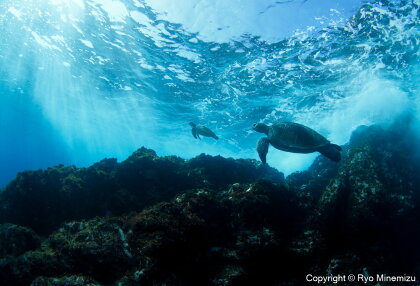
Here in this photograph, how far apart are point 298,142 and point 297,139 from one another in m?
0.10

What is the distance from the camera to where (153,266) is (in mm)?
3748

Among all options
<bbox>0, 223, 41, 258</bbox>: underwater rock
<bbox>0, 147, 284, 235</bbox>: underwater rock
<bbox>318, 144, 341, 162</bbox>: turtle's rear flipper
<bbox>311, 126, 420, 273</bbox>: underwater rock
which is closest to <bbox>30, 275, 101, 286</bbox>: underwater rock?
<bbox>0, 223, 41, 258</bbox>: underwater rock

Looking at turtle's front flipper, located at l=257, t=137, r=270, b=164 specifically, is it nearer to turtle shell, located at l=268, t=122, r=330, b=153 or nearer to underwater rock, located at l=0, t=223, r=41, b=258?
turtle shell, located at l=268, t=122, r=330, b=153

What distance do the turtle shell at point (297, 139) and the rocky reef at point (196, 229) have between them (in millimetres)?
1250

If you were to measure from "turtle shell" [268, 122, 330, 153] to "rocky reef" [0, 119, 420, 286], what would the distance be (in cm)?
125

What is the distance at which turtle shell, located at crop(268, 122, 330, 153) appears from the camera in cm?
632

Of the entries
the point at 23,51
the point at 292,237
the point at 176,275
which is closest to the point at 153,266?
the point at 176,275

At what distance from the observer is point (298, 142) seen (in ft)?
21.1

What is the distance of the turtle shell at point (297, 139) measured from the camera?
6.32 meters

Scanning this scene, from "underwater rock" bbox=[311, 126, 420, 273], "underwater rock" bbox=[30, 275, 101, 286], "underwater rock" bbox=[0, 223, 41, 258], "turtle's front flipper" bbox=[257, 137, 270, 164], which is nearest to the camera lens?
"underwater rock" bbox=[30, 275, 101, 286]

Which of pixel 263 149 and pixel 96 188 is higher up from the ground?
pixel 263 149

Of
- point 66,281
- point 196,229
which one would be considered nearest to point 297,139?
point 196,229

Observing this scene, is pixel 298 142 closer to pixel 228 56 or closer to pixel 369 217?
pixel 369 217

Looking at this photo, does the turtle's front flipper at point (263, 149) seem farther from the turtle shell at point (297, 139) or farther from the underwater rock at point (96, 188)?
the underwater rock at point (96, 188)
